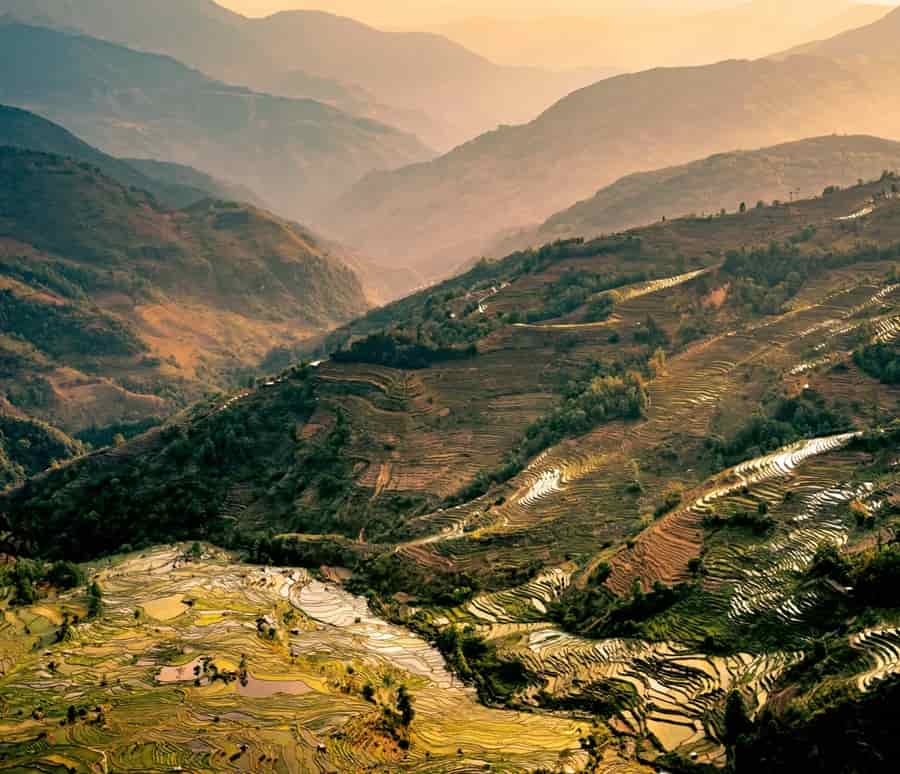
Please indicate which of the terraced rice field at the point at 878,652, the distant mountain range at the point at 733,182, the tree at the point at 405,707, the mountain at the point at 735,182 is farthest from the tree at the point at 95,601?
the mountain at the point at 735,182

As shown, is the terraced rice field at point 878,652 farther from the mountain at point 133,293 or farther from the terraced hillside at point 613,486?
the mountain at point 133,293

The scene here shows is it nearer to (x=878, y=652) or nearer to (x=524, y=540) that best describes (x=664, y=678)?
(x=878, y=652)

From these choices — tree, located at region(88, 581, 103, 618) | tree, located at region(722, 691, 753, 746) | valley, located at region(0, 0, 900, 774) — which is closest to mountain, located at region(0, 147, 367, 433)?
valley, located at region(0, 0, 900, 774)

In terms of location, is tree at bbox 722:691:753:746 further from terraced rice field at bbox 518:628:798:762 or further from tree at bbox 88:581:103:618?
tree at bbox 88:581:103:618

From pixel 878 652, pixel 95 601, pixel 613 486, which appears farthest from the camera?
pixel 613 486

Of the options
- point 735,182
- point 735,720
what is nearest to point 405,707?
point 735,720

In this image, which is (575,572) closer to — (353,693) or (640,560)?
(640,560)

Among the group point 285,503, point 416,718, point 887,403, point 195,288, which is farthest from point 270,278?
point 416,718
